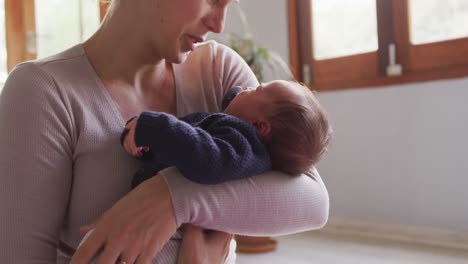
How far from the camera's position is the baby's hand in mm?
856

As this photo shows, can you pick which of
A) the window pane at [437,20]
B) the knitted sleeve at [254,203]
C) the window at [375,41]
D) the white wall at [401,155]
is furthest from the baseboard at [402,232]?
the knitted sleeve at [254,203]

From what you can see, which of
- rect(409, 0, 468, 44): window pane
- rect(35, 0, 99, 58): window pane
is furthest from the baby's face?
rect(35, 0, 99, 58): window pane

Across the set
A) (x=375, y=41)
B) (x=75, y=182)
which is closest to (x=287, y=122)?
(x=75, y=182)

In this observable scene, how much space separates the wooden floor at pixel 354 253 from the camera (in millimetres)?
2572

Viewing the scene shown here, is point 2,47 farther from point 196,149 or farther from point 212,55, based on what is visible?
point 196,149

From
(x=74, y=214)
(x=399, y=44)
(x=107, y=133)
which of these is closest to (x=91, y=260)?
(x=74, y=214)

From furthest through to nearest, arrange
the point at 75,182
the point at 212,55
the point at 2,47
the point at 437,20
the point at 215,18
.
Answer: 1. the point at 2,47
2. the point at 437,20
3. the point at 212,55
4. the point at 215,18
5. the point at 75,182

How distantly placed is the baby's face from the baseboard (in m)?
2.11

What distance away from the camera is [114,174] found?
0.93 metres

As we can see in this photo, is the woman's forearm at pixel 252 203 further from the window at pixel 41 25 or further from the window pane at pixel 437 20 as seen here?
the window at pixel 41 25

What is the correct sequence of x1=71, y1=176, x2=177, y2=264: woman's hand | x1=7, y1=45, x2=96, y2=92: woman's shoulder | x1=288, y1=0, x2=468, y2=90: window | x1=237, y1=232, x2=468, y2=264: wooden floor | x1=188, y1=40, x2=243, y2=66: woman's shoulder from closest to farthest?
x1=71, y1=176, x2=177, y2=264: woman's hand < x1=7, y1=45, x2=96, y2=92: woman's shoulder < x1=188, y1=40, x2=243, y2=66: woman's shoulder < x1=237, y1=232, x2=468, y2=264: wooden floor < x1=288, y1=0, x2=468, y2=90: window

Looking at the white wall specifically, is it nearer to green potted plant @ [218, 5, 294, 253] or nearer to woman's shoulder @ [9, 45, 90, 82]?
green potted plant @ [218, 5, 294, 253]

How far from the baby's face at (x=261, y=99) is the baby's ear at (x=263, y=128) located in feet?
0.04

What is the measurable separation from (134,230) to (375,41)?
8.87ft
